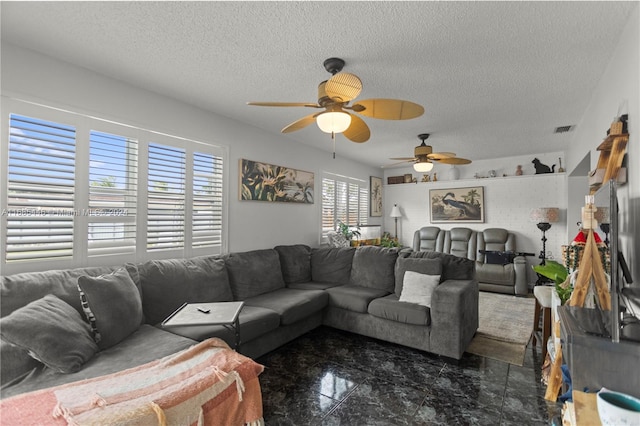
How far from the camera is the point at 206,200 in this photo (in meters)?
3.40

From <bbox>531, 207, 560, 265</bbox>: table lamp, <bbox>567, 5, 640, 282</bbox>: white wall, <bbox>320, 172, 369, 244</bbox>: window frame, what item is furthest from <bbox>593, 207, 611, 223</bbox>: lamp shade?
<bbox>531, 207, 560, 265</bbox>: table lamp

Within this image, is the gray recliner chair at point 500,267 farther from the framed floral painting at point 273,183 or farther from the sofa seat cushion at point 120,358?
the sofa seat cushion at point 120,358

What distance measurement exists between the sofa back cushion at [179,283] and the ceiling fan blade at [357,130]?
1881 mm

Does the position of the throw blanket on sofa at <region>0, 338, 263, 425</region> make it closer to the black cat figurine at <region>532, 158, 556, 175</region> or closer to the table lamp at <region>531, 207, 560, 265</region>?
the table lamp at <region>531, 207, 560, 265</region>

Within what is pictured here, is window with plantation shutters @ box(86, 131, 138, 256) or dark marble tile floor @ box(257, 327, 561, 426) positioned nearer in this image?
dark marble tile floor @ box(257, 327, 561, 426)

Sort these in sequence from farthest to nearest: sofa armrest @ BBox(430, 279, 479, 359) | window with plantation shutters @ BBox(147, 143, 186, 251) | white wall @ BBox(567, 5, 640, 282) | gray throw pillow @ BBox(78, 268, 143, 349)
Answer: window with plantation shutters @ BBox(147, 143, 186, 251), sofa armrest @ BBox(430, 279, 479, 359), gray throw pillow @ BBox(78, 268, 143, 349), white wall @ BBox(567, 5, 640, 282)

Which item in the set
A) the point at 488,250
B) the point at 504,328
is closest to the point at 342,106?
the point at 504,328

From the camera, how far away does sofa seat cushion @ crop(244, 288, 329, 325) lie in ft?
9.32

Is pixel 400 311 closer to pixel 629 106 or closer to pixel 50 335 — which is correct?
pixel 629 106

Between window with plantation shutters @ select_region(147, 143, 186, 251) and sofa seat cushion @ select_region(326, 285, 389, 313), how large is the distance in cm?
175

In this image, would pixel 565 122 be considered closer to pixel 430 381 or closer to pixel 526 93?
pixel 526 93

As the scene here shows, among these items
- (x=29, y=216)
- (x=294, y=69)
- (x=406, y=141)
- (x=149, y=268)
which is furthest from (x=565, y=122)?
(x=29, y=216)

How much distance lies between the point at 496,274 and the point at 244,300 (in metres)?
4.27

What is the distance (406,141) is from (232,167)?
8.70 feet
